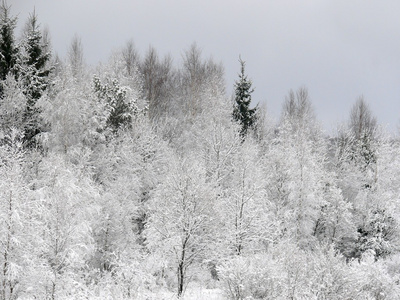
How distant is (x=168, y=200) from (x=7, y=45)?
15916 mm

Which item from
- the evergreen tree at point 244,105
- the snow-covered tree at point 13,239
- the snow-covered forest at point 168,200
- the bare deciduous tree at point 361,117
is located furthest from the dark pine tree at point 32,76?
the bare deciduous tree at point 361,117

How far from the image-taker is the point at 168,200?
24.0m

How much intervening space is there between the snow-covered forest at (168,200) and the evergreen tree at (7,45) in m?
0.10

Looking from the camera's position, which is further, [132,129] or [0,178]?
[132,129]

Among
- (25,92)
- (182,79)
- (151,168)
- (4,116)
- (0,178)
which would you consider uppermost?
(182,79)

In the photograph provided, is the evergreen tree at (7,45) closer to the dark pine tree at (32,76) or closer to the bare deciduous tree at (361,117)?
the dark pine tree at (32,76)

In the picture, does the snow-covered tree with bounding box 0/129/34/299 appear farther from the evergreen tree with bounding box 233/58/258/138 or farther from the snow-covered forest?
the evergreen tree with bounding box 233/58/258/138

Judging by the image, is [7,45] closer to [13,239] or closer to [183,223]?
[13,239]

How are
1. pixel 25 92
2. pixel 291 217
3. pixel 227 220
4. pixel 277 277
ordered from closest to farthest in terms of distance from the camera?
1. pixel 277 277
2. pixel 227 220
3. pixel 25 92
4. pixel 291 217

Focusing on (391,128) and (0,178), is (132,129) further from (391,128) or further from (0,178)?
(391,128)

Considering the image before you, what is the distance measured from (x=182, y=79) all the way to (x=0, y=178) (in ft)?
107

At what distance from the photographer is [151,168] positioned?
32062 millimetres

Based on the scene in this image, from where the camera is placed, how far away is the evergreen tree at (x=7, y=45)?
27.8 metres

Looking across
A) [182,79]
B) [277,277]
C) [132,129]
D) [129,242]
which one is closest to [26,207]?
[129,242]
